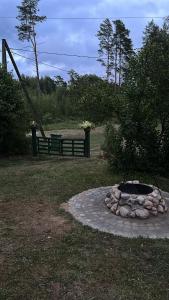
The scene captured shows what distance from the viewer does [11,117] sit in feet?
47.3

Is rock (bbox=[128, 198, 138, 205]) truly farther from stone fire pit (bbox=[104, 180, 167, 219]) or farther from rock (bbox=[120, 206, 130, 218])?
rock (bbox=[120, 206, 130, 218])

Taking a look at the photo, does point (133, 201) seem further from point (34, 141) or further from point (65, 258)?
point (34, 141)

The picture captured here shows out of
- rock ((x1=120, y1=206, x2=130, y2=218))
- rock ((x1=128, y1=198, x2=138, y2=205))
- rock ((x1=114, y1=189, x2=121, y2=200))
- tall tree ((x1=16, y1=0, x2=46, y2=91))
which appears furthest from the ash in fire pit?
tall tree ((x1=16, y1=0, x2=46, y2=91))

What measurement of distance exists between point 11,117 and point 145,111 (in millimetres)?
5996

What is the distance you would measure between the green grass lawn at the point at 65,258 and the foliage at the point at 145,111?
2.18 metres

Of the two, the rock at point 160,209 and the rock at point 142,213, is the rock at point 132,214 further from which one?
the rock at point 160,209

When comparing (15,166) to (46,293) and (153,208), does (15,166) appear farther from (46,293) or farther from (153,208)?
(46,293)

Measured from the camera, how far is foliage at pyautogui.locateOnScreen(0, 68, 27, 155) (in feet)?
47.3

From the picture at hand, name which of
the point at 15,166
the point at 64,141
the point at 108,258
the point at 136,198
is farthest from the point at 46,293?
the point at 64,141

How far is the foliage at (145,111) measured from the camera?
9.70 meters

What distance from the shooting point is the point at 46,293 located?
527 cm

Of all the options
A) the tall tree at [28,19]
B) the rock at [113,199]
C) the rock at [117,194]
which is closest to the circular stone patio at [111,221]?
the rock at [113,199]

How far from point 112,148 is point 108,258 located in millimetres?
5212

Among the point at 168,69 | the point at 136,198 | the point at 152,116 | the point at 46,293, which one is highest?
the point at 168,69
